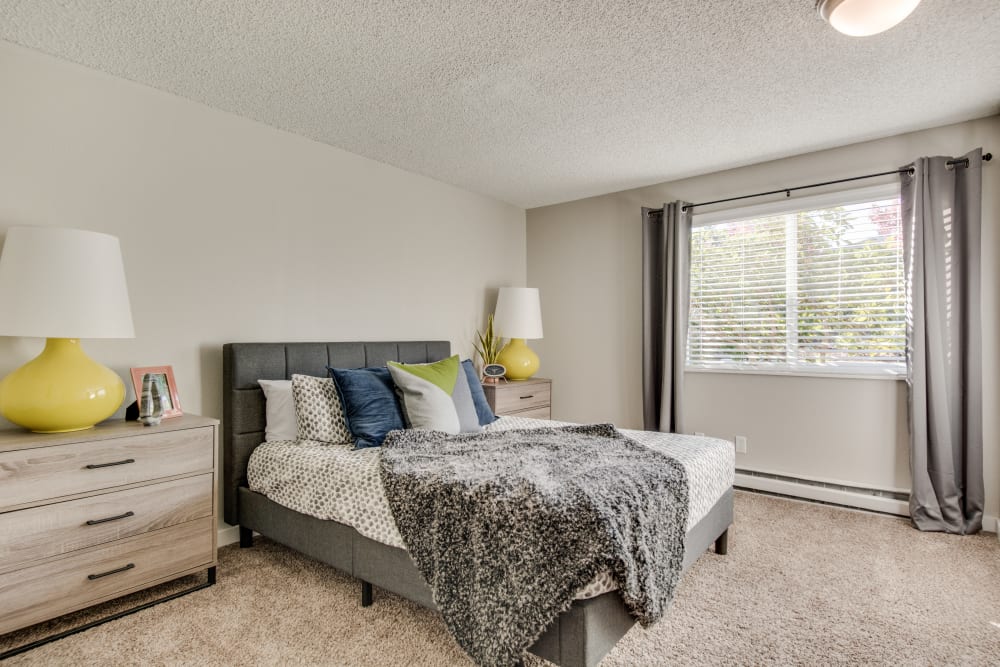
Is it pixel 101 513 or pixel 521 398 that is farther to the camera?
→ pixel 521 398

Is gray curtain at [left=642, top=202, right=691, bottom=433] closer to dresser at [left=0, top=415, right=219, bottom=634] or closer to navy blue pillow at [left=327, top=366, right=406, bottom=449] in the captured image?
navy blue pillow at [left=327, top=366, right=406, bottom=449]

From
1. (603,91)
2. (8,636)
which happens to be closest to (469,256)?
(603,91)

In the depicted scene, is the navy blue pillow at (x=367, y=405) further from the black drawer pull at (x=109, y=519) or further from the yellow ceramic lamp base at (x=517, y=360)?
the yellow ceramic lamp base at (x=517, y=360)

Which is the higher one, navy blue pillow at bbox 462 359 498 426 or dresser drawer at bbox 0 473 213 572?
navy blue pillow at bbox 462 359 498 426

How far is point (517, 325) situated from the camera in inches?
175

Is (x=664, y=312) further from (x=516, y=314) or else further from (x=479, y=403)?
(x=479, y=403)

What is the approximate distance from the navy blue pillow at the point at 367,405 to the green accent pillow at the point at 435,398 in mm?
69

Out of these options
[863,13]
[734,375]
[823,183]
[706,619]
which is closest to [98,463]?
[706,619]

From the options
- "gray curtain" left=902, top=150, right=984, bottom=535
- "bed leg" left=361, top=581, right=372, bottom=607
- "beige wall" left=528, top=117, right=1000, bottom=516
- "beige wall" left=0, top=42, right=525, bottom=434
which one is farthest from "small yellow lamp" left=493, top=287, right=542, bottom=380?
"gray curtain" left=902, top=150, right=984, bottom=535

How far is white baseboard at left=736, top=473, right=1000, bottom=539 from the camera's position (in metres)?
3.29

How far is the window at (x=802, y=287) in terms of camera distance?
339 centimetres

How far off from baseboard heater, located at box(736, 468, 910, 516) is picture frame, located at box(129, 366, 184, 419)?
3699 millimetres

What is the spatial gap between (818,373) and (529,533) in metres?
2.92

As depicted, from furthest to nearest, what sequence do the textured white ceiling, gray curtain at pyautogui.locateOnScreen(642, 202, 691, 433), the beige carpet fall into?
gray curtain at pyautogui.locateOnScreen(642, 202, 691, 433), the textured white ceiling, the beige carpet
